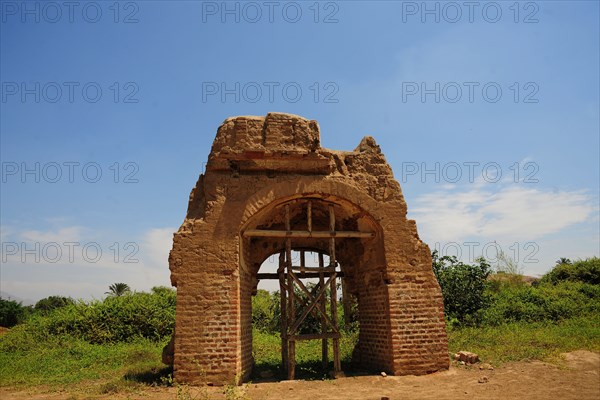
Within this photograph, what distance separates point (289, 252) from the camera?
323 inches

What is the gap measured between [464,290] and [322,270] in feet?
29.1

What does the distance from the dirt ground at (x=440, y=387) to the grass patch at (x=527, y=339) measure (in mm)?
1141

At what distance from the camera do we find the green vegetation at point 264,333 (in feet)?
30.1

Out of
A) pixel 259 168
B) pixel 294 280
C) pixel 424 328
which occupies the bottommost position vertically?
pixel 424 328

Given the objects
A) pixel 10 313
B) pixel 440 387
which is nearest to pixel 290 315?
pixel 440 387

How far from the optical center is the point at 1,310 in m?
24.3

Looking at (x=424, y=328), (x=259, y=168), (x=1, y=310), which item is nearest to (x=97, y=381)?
(x=259, y=168)

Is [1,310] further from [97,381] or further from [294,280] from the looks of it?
[294,280]

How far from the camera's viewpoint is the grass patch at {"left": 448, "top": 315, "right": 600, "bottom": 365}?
9.26 meters

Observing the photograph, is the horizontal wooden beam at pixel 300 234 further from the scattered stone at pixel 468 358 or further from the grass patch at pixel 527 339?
the grass patch at pixel 527 339

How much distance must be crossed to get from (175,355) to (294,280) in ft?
8.66

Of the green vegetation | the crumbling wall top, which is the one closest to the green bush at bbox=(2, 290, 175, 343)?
the green vegetation

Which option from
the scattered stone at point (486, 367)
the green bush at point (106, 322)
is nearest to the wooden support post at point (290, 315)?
the scattered stone at point (486, 367)

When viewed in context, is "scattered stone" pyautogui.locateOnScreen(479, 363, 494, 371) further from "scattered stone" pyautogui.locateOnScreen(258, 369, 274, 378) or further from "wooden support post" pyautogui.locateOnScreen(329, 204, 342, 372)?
"scattered stone" pyautogui.locateOnScreen(258, 369, 274, 378)
